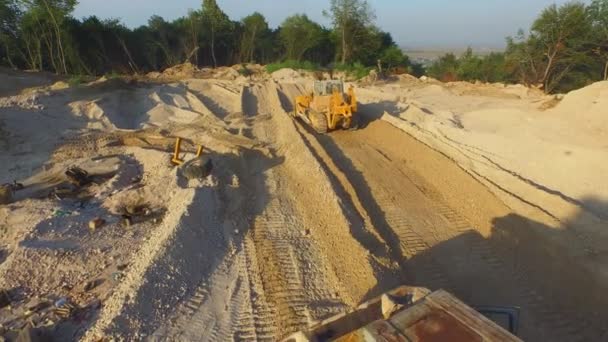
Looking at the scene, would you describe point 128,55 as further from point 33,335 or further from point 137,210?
point 33,335

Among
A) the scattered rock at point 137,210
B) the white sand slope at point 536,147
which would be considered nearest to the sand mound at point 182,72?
the white sand slope at point 536,147

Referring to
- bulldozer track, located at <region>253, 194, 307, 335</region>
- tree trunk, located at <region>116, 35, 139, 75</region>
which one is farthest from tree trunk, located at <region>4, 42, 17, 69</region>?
bulldozer track, located at <region>253, 194, 307, 335</region>

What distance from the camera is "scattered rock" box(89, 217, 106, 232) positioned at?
6.77m

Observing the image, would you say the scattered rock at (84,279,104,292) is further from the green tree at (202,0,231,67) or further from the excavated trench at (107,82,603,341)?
the green tree at (202,0,231,67)

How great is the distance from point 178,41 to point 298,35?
10723mm

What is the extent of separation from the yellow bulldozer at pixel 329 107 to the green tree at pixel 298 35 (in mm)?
24172

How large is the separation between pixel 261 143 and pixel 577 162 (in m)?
7.91

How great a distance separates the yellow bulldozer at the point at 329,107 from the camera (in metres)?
12.4

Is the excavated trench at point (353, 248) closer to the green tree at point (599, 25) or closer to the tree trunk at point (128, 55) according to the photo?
the green tree at point (599, 25)

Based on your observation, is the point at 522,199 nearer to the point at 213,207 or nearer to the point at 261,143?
the point at 213,207

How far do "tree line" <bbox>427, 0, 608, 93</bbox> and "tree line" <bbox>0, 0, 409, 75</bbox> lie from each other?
1216 centimetres

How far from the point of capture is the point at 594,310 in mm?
5125

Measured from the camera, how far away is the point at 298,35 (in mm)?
36250

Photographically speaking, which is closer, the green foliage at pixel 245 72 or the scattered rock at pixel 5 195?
the scattered rock at pixel 5 195
